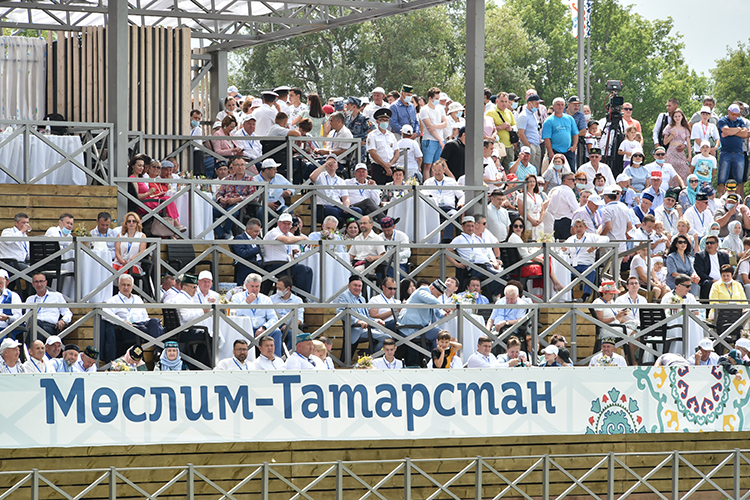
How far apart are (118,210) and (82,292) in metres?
1.91

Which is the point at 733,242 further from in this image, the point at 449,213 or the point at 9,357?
the point at 9,357

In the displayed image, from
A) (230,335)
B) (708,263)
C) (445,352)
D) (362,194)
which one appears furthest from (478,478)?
(708,263)

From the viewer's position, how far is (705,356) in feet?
43.5

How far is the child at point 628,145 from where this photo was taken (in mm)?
21156

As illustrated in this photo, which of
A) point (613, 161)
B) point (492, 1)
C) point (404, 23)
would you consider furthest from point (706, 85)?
point (613, 161)

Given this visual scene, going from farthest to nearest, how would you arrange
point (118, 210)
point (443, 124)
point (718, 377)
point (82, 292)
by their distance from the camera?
point (443, 124) < point (118, 210) < point (82, 292) < point (718, 377)

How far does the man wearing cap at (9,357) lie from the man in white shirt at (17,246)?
2.30m

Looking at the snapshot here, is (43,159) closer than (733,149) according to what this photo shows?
Yes

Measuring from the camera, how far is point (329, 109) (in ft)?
67.9

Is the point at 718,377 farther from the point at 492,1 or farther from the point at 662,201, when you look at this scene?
the point at 492,1

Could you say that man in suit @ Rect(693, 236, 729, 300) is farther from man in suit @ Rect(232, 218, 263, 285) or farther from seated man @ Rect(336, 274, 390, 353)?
man in suit @ Rect(232, 218, 263, 285)

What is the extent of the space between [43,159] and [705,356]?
9.03 metres

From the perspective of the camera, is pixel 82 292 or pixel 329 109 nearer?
pixel 82 292

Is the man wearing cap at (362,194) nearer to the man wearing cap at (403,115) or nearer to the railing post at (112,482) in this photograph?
the man wearing cap at (403,115)
